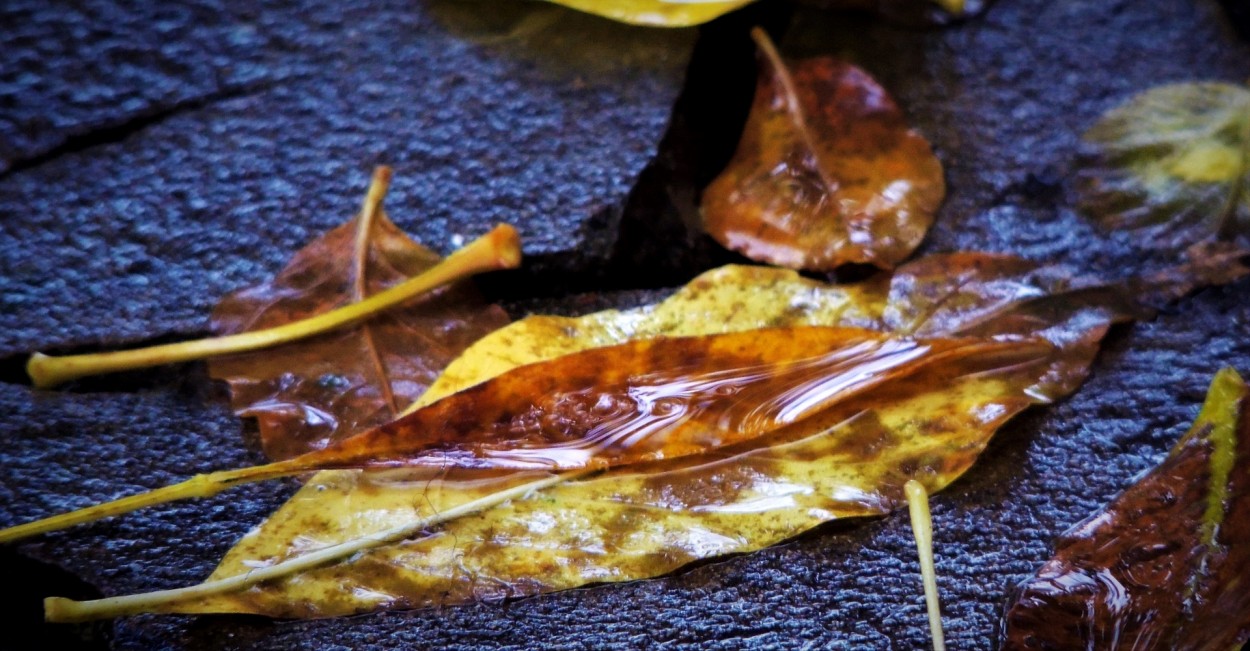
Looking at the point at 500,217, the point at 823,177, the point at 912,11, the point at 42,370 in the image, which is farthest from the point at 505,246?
the point at 912,11

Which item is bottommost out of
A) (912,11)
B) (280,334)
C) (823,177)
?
(280,334)

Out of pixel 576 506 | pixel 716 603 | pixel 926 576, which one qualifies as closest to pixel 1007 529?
pixel 926 576

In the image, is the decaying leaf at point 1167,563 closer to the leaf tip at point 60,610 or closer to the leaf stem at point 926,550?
the leaf stem at point 926,550

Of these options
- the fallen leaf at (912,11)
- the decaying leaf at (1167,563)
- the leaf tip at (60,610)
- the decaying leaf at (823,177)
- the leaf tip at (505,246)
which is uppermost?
the fallen leaf at (912,11)

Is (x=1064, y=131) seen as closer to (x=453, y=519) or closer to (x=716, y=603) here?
(x=716, y=603)

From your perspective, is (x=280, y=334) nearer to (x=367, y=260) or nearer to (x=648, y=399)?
(x=367, y=260)

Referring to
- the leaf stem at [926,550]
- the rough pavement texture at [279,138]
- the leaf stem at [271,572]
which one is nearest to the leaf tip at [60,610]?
the leaf stem at [271,572]
